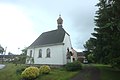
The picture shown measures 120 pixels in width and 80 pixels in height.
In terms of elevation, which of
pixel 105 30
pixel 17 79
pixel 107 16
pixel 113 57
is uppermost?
pixel 107 16

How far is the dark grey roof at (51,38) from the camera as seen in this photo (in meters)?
36.4

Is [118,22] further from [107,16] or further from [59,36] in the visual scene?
[59,36]

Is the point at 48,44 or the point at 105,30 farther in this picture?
the point at 48,44

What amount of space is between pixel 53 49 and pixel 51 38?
11.6ft

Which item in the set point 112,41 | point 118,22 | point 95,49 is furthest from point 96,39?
point 118,22

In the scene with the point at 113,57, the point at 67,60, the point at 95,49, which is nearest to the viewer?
the point at 113,57

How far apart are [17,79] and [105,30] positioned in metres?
14.7

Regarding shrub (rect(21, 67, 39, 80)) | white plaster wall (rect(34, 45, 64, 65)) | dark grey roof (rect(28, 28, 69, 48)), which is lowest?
shrub (rect(21, 67, 39, 80))

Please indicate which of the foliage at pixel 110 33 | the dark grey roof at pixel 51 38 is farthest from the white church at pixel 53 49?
the foliage at pixel 110 33

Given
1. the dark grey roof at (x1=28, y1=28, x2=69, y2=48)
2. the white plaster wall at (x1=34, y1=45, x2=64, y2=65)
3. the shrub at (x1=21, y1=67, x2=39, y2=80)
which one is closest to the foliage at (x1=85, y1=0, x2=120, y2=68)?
the shrub at (x1=21, y1=67, x2=39, y2=80)

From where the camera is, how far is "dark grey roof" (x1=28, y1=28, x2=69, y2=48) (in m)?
36.4

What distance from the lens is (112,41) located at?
20484 mm

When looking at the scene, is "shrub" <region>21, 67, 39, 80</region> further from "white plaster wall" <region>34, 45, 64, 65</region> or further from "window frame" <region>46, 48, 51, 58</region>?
"window frame" <region>46, 48, 51, 58</region>

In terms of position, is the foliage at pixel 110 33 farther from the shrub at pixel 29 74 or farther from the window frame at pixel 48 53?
the window frame at pixel 48 53
